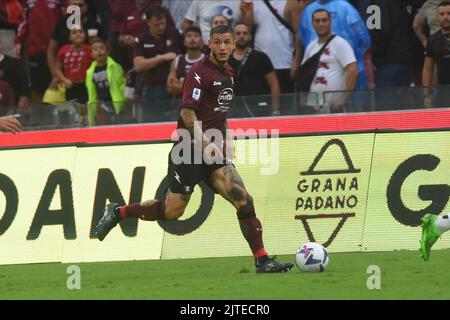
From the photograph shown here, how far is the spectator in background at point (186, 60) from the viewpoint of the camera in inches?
712

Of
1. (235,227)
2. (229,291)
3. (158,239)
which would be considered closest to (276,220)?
(235,227)

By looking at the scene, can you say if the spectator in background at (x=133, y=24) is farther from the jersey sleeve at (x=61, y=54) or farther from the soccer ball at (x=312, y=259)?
the soccer ball at (x=312, y=259)

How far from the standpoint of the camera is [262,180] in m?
15.4

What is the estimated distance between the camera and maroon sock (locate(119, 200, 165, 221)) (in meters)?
13.9

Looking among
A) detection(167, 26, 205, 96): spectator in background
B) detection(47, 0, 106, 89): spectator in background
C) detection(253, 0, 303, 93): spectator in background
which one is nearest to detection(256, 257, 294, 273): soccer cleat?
detection(167, 26, 205, 96): spectator in background

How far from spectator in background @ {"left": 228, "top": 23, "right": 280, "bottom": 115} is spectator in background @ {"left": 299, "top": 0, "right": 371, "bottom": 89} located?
817 millimetres

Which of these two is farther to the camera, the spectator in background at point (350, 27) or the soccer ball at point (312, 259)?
the spectator in background at point (350, 27)

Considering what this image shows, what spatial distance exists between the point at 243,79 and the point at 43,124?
120 inches

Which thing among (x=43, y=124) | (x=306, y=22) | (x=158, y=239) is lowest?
(x=158, y=239)

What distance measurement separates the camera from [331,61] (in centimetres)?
1770

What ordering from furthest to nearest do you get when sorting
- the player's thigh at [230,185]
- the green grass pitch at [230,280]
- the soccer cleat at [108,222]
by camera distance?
the soccer cleat at [108,222] < the player's thigh at [230,185] < the green grass pitch at [230,280]

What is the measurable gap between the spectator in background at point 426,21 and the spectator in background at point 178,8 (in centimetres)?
388

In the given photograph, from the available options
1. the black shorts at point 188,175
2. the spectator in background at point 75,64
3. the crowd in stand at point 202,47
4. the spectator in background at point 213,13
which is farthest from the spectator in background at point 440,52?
the spectator in background at point 75,64

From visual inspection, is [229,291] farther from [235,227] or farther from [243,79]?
[243,79]
